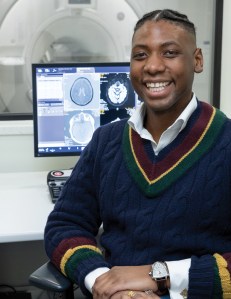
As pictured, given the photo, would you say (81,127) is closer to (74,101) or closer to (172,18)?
(74,101)

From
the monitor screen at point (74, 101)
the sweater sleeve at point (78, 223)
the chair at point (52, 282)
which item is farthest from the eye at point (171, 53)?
the monitor screen at point (74, 101)

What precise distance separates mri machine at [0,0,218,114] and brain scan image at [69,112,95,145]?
618 millimetres

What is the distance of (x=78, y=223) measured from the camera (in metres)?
1.36

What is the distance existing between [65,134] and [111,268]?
81 centimetres

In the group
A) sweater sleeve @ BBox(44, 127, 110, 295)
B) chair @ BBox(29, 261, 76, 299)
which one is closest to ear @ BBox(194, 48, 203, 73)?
sweater sleeve @ BBox(44, 127, 110, 295)

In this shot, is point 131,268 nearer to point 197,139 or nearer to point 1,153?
point 197,139

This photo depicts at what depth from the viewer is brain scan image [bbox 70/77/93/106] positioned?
192 centimetres

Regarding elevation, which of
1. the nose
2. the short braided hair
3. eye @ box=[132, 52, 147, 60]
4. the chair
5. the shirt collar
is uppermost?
the short braided hair

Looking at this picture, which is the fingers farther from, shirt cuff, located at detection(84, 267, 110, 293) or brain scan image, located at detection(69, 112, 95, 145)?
brain scan image, located at detection(69, 112, 95, 145)

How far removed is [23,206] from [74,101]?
48 cm

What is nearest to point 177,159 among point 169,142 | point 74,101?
point 169,142

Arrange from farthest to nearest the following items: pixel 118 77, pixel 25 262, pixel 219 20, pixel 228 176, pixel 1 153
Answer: pixel 219 20 → pixel 25 262 → pixel 1 153 → pixel 118 77 → pixel 228 176

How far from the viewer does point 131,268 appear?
3.98 ft

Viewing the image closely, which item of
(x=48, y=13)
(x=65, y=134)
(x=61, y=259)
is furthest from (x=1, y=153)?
(x=61, y=259)
